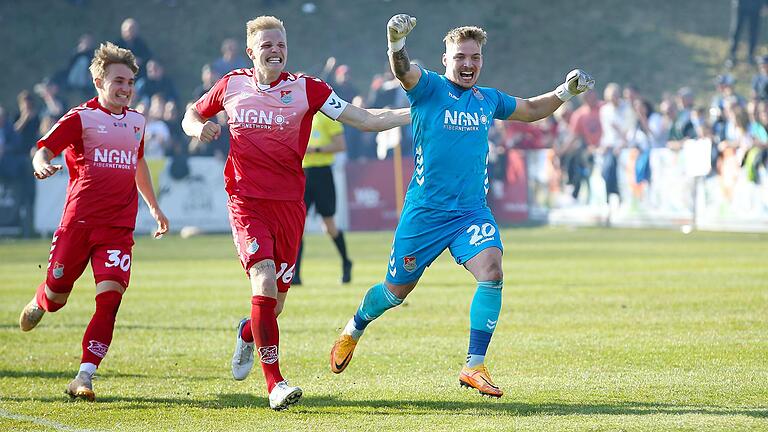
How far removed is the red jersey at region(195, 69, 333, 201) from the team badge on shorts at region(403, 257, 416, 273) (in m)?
0.82

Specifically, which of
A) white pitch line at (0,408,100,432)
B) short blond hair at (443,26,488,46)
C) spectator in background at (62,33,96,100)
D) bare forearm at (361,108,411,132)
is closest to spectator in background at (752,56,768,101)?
spectator in background at (62,33,96,100)

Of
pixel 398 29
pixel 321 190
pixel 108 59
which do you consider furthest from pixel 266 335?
pixel 321 190

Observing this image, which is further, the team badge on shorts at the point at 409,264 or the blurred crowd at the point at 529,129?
the blurred crowd at the point at 529,129

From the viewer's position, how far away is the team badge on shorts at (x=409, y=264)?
8.82 meters

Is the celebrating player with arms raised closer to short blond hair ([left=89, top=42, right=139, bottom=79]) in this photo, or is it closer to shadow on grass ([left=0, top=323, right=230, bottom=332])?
short blond hair ([left=89, top=42, right=139, bottom=79])

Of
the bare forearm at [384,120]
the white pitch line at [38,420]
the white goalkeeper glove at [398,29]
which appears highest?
the white goalkeeper glove at [398,29]

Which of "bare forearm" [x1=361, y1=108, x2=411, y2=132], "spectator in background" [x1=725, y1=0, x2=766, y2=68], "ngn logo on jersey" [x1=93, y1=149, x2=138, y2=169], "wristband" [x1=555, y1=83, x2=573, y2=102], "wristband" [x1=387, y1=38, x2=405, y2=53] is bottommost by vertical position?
"ngn logo on jersey" [x1=93, y1=149, x2=138, y2=169]

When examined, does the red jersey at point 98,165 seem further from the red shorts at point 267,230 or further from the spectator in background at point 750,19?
the spectator in background at point 750,19

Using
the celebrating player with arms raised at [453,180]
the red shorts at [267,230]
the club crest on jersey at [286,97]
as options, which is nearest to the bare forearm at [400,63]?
the celebrating player with arms raised at [453,180]

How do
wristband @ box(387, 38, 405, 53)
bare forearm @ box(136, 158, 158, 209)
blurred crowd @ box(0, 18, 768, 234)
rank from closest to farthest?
1. wristband @ box(387, 38, 405, 53)
2. bare forearm @ box(136, 158, 158, 209)
3. blurred crowd @ box(0, 18, 768, 234)

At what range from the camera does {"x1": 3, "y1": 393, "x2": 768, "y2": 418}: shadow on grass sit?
298 inches

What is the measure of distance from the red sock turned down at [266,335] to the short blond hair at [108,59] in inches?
73.2

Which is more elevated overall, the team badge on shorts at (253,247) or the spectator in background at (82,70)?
the spectator in background at (82,70)

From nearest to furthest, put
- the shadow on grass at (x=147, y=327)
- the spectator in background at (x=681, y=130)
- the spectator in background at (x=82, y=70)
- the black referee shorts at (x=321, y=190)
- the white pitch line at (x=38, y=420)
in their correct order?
the white pitch line at (x=38, y=420) < the shadow on grass at (x=147, y=327) < the black referee shorts at (x=321, y=190) < the spectator in background at (x=681, y=130) < the spectator in background at (x=82, y=70)
